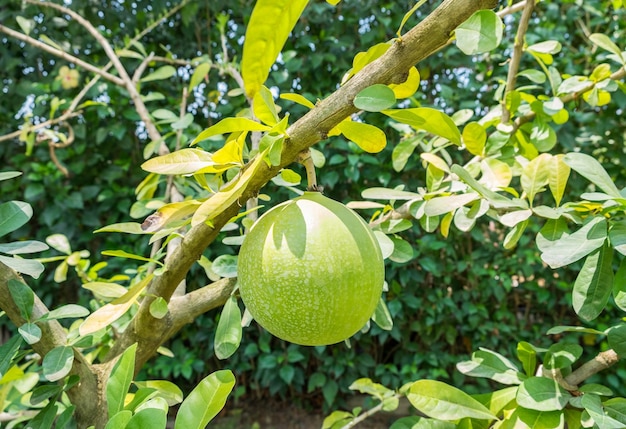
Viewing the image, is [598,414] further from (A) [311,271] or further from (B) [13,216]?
(B) [13,216]

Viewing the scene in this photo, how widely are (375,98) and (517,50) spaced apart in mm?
590

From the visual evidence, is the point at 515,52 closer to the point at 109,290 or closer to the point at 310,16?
the point at 109,290

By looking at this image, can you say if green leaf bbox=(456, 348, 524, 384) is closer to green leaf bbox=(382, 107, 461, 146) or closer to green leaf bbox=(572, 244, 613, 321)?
green leaf bbox=(572, 244, 613, 321)

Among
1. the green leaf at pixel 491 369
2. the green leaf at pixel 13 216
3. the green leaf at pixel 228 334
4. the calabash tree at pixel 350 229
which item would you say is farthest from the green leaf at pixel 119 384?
the green leaf at pixel 491 369

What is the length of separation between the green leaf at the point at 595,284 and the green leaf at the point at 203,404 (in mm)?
399

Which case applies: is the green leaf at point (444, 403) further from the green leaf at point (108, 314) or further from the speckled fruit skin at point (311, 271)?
the green leaf at point (108, 314)

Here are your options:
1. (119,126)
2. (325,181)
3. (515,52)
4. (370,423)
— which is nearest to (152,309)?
(515,52)

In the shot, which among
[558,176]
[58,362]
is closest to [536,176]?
[558,176]

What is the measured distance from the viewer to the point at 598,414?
21.5 inches

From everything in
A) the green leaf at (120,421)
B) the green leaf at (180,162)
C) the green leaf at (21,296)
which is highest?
the green leaf at (180,162)

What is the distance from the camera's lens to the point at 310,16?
2.24 metres

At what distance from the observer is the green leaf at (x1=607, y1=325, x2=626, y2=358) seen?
22.7 inches

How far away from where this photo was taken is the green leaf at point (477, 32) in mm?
416

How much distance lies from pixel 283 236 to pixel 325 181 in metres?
1.70
